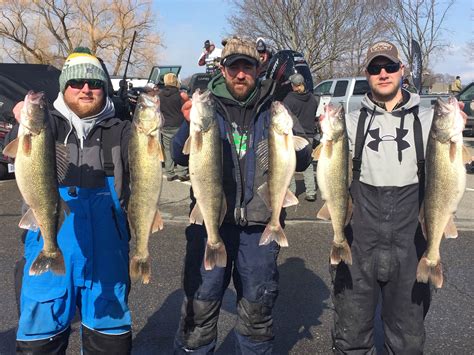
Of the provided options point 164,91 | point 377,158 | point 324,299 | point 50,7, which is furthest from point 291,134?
point 50,7

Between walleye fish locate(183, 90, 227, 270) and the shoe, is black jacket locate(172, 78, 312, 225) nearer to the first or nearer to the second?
walleye fish locate(183, 90, 227, 270)

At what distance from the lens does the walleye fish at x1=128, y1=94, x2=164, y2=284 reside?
2.67 meters

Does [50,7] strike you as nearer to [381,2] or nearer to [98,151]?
[381,2]

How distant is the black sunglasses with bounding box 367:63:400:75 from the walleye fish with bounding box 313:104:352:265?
1.23 ft

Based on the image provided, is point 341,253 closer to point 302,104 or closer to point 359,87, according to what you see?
point 302,104

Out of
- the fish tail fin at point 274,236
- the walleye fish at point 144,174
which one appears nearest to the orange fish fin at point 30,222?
the walleye fish at point 144,174

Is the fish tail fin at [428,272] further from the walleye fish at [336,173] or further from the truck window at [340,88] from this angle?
the truck window at [340,88]

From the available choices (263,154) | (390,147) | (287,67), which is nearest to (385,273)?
(390,147)

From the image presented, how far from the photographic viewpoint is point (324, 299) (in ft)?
15.7

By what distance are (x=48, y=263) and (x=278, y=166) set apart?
145 cm

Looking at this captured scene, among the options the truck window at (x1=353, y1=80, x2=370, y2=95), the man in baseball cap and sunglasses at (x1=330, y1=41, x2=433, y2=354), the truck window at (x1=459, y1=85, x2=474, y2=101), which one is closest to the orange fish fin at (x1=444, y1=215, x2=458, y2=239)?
the man in baseball cap and sunglasses at (x1=330, y1=41, x2=433, y2=354)

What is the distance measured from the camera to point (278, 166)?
297 cm

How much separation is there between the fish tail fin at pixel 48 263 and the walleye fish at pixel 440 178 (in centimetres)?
215

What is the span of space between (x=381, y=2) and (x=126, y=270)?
31.5m
